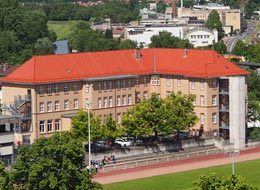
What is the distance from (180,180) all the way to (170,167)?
654 cm

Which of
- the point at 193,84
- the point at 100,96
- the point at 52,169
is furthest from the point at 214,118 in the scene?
the point at 52,169

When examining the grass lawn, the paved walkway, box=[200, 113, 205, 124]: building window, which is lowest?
the paved walkway

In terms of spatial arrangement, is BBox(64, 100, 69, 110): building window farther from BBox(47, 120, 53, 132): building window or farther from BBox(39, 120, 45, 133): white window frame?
BBox(39, 120, 45, 133): white window frame

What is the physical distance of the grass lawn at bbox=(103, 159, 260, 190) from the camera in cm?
7469

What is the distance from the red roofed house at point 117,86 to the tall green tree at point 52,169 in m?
31.9

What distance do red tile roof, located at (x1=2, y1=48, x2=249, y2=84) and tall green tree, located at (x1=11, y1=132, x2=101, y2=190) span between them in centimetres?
3349

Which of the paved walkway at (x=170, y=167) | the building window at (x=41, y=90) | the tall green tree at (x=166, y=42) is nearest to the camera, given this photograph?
the paved walkway at (x=170, y=167)

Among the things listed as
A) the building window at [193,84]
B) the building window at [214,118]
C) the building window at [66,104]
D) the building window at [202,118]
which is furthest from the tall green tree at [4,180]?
the building window at [193,84]

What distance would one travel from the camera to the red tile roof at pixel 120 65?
305 ft

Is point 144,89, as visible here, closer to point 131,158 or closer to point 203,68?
point 203,68

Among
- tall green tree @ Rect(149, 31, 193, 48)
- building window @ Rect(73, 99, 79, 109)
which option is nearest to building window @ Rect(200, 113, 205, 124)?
building window @ Rect(73, 99, 79, 109)

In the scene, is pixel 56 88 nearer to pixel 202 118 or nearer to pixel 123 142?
pixel 123 142

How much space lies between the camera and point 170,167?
84.2 meters

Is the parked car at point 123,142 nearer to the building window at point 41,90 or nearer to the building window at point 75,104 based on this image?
the building window at point 75,104
